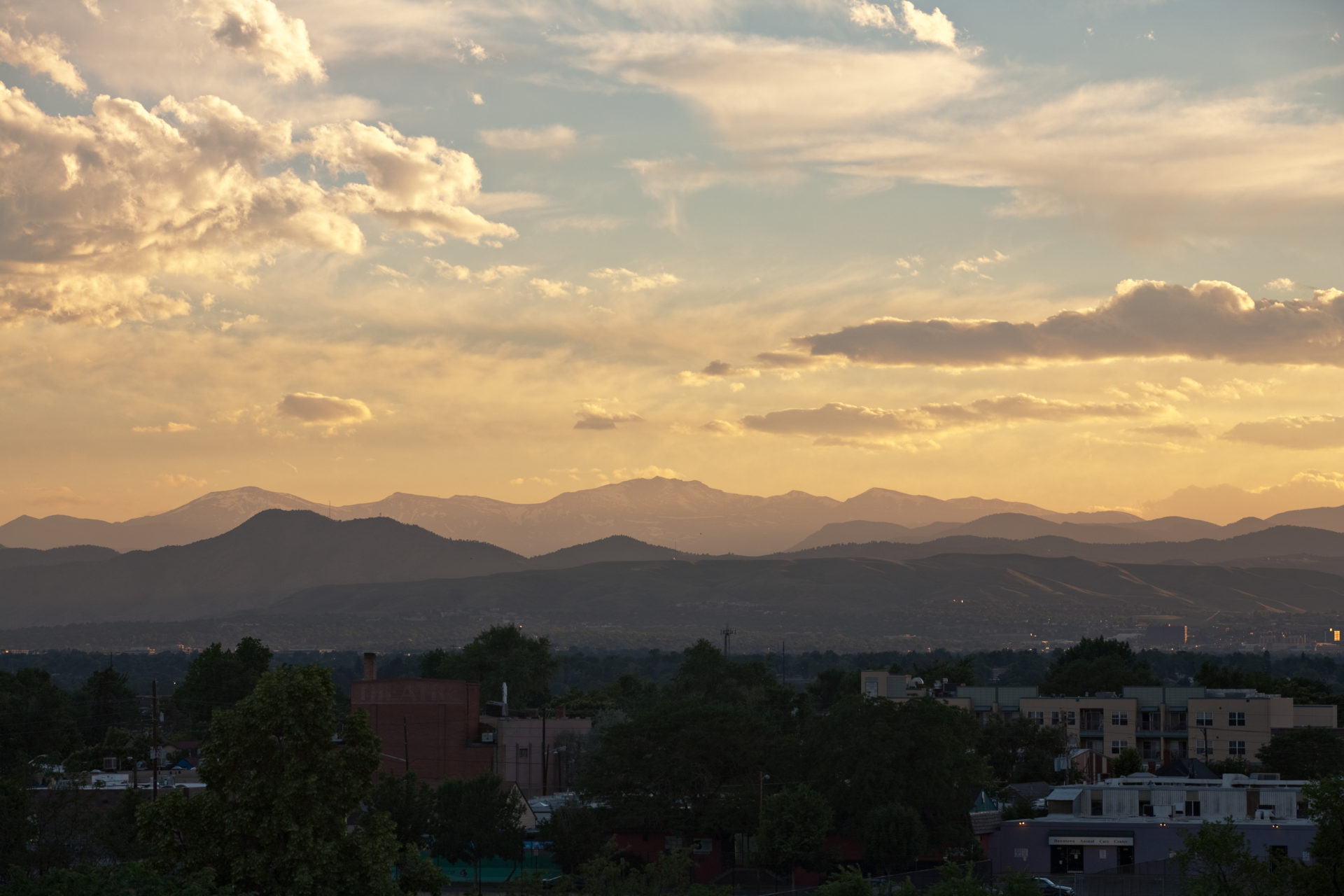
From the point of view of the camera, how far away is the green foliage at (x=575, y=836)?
8200cm

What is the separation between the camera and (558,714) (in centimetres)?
13538

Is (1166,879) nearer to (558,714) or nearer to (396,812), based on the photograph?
(396,812)

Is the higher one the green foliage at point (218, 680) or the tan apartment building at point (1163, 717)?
the green foliage at point (218, 680)

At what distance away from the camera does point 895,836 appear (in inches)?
3118

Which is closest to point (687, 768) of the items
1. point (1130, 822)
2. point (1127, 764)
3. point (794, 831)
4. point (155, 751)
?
point (794, 831)

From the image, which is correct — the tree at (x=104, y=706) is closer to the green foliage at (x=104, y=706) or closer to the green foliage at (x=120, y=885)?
the green foliage at (x=104, y=706)

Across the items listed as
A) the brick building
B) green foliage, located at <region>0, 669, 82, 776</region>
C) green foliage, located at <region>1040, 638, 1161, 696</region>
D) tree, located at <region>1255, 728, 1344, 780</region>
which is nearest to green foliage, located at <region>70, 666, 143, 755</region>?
green foliage, located at <region>0, 669, 82, 776</region>

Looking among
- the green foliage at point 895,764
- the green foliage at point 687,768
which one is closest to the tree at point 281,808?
the green foliage at point 687,768

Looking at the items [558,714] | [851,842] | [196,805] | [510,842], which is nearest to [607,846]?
[510,842]

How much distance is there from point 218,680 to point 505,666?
39162 millimetres

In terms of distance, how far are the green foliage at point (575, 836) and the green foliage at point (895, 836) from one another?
1384 cm

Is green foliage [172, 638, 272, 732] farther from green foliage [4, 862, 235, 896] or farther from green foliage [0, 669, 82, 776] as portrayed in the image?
green foliage [4, 862, 235, 896]

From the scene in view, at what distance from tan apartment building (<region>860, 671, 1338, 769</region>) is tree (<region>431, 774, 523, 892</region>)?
142 ft

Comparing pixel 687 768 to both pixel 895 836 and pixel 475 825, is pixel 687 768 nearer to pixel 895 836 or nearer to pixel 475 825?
pixel 475 825
